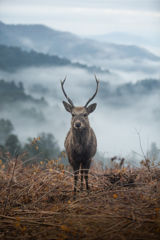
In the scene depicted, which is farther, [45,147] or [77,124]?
[45,147]

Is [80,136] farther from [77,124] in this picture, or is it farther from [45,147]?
[45,147]

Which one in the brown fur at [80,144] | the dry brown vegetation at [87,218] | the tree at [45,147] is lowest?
the dry brown vegetation at [87,218]

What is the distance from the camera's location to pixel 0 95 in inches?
4813

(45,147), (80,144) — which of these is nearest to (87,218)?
(80,144)

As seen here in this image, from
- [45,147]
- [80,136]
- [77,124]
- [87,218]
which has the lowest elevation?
[87,218]

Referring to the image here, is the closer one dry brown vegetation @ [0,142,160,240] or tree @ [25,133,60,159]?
dry brown vegetation @ [0,142,160,240]

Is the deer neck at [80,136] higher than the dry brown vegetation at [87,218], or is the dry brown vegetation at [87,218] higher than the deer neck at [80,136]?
the deer neck at [80,136]

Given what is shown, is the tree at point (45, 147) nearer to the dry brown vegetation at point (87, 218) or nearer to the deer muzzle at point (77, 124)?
the deer muzzle at point (77, 124)

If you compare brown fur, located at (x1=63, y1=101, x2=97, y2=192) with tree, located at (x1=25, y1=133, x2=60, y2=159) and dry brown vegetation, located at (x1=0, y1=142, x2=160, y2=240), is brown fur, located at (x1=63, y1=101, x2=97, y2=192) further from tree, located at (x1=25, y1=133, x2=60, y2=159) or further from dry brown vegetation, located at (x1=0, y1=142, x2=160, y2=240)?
tree, located at (x1=25, y1=133, x2=60, y2=159)

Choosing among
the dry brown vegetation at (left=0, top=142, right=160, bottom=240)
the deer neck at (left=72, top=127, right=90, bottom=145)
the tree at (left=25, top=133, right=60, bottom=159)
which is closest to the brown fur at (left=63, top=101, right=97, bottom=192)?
the deer neck at (left=72, top=127, right=90, bottom=145)

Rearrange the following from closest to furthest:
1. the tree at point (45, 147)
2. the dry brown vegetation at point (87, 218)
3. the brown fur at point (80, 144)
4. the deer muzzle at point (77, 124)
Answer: the dry brown vegetation at point (87, 218)
the deer muzzle at point (77, 124)
the brown fur at point (80, 144)
the tree at point (45, 147)

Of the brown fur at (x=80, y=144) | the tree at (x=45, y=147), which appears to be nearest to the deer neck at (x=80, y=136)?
the brown fur at (x=80, y=144)

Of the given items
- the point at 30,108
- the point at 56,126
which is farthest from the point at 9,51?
the point at 56,126

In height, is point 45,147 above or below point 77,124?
above
